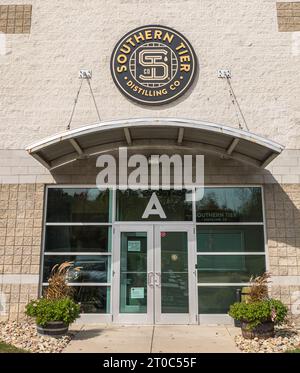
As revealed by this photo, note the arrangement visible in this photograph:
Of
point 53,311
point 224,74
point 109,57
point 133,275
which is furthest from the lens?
point 109,57

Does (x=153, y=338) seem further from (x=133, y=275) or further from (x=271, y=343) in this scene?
(x=271, y=343)

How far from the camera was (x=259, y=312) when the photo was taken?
8578mm

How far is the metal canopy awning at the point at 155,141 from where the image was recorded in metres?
9.67

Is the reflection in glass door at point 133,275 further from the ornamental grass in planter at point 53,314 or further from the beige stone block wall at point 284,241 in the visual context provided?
the beige stone block wall at point 284,241

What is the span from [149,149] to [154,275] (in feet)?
11.5

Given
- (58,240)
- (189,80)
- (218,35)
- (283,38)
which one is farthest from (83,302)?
(283,38)

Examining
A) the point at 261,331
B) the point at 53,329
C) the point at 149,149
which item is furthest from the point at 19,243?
the point at 261,331

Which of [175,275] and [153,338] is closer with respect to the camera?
[153,338]

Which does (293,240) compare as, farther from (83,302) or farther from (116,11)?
(116,11)

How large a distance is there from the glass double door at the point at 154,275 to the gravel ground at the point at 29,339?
2049 mm

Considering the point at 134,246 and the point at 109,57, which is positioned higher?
the point at 109,57

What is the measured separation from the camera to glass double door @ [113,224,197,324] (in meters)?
10.6

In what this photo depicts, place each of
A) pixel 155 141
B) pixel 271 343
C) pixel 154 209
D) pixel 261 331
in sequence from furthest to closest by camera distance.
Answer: pixel 155 141, pixel 154 209, pixel 261 331, pixel 271 343

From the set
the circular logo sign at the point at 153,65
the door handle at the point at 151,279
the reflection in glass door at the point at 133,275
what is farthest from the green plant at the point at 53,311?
the circular logo sign at the point at 153,65
